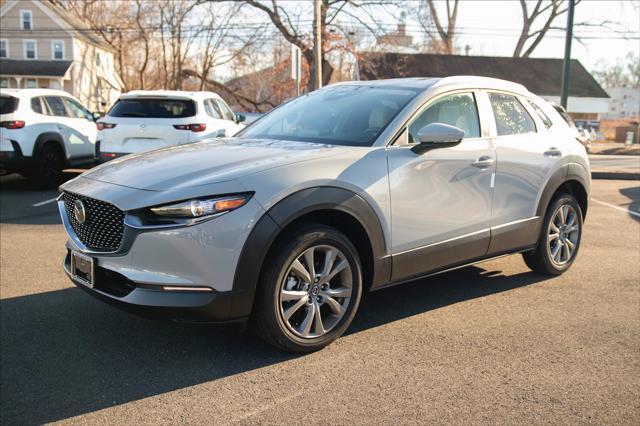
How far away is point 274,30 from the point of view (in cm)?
3528

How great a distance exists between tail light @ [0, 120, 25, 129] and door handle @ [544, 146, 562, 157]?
891 centimetres

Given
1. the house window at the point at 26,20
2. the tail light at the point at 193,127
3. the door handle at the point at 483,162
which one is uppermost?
the house window at the point at 26,20

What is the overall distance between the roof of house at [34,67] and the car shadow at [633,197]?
141ft

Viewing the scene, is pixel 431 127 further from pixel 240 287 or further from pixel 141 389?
pixel 141 389

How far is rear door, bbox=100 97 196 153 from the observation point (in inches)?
378

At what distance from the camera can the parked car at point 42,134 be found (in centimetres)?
1019

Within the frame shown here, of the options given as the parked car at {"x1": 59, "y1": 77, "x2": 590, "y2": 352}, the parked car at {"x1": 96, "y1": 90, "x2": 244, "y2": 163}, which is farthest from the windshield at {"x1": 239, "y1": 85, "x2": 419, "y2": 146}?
the parked car at {"x1": 96, "y1": 90, "x2": 244, "y2": 163}

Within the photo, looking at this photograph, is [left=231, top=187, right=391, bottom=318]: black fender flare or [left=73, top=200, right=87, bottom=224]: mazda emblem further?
[left=73, top=200, right=87, bottom=224]: mazda emblem

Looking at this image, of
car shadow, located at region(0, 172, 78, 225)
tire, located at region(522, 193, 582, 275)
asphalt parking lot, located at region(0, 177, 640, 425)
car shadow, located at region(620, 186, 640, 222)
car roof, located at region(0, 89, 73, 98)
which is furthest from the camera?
car roof, located at region(0, 89, 73, 98)

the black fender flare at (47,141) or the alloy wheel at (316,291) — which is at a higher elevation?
the black fender flare at (47,141)

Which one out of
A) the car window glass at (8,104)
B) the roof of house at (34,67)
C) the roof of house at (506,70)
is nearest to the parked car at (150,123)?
the car window glass at (8,104)

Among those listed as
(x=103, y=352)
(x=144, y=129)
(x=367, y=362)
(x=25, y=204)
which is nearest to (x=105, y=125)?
(x=144, y=129)

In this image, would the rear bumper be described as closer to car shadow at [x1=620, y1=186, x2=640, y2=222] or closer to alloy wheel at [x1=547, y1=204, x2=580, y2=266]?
alloy wheel at [x1=547, y1=204, x2=580, y2=266]

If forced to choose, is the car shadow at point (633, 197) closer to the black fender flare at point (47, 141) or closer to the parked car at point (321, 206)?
the parked car at point (321, 206)
